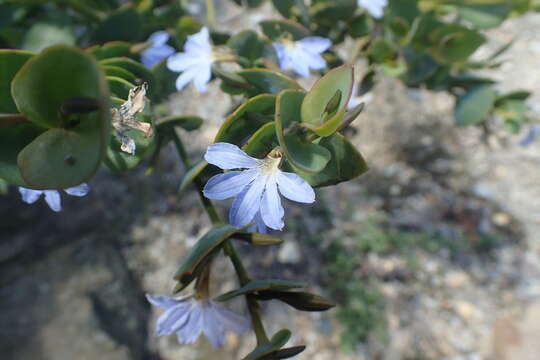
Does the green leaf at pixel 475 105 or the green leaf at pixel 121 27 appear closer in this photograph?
A: the green leaf at pixel 121 27

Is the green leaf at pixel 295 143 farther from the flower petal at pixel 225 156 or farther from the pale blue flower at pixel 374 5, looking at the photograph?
Answer: the pale blue flower at pixel 374 5

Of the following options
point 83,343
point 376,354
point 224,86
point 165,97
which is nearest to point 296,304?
point 224,86

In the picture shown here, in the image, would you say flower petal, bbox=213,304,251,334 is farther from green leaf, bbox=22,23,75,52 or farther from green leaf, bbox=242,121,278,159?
green leaf, bbox=22,23,75,52

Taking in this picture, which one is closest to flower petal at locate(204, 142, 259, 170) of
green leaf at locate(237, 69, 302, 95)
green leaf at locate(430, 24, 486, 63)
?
green leaf at locate(237, 69, 302, 95)

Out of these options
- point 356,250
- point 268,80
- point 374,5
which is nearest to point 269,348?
point 268,80

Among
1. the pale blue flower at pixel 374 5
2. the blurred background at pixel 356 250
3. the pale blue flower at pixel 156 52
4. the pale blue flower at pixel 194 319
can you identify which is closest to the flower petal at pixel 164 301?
the pale blue flower at pixel 194 319

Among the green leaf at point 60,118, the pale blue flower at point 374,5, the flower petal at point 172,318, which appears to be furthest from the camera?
the pale blue flower at point 374,5

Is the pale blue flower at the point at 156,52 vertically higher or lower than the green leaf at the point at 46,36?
higher
